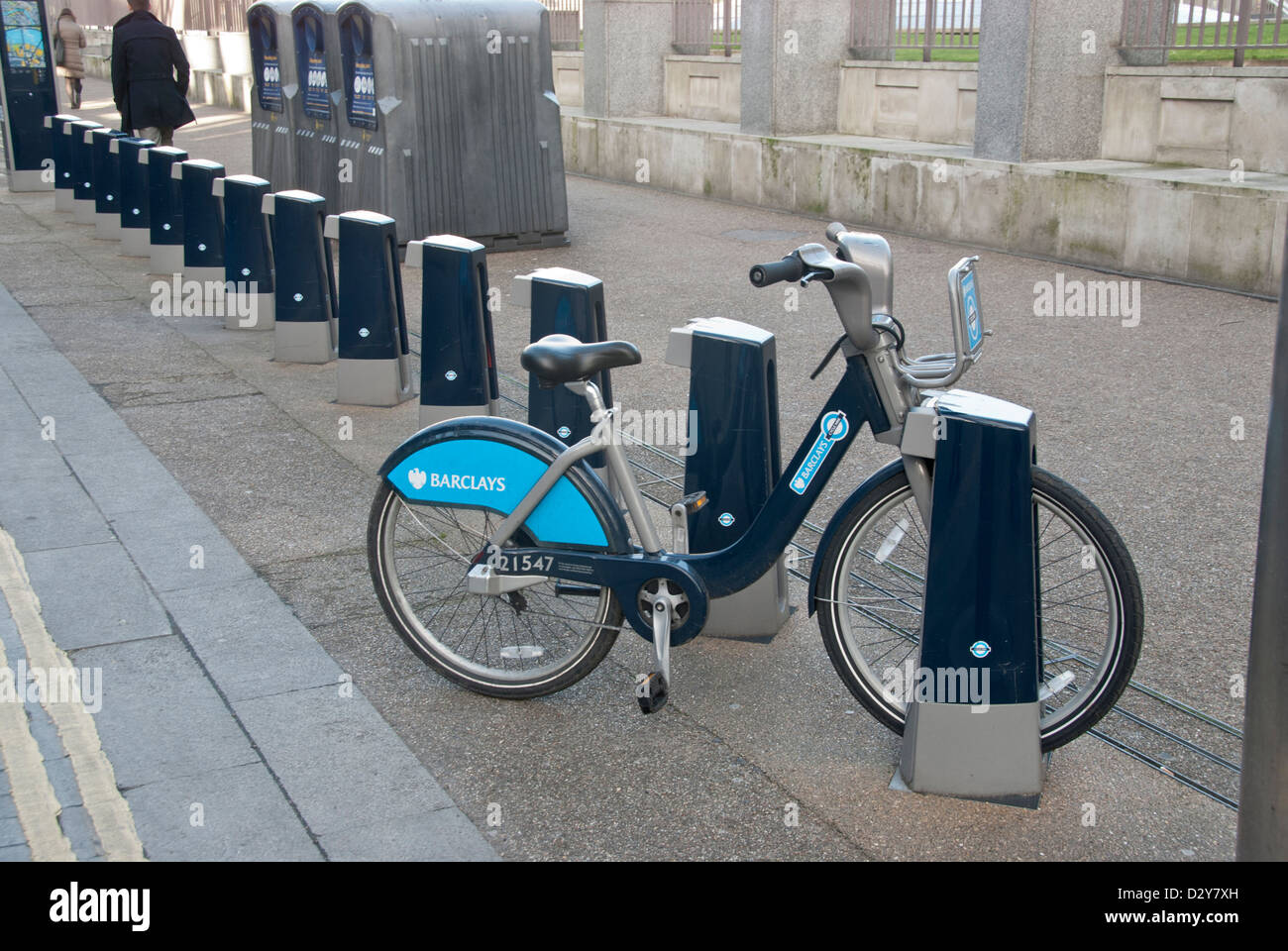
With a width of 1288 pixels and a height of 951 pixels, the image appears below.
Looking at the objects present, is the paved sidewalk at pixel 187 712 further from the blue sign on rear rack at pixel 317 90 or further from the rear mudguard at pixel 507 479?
the blue sign on rear rack at pixel 317 90

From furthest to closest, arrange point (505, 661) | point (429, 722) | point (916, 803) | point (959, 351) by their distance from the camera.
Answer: point (505, 661) → point (429, 722) → point (916, 803) → point (959, 351)

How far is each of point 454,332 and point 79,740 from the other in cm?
287

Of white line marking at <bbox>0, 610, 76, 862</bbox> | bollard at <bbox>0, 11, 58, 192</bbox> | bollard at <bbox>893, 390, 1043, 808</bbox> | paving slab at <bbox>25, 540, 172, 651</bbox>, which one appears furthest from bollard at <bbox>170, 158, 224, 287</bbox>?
bollard at <bbox>893, 390, 1043, 808</bbox>

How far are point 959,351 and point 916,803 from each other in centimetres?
112

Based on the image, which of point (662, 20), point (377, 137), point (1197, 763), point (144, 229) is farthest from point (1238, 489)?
point (662, 20)

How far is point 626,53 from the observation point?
17.7 meters

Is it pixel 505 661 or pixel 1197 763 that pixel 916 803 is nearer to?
pixel 1197 763

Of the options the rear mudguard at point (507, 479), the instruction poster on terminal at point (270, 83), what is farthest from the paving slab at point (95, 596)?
the instruction poster on terminal at point (270, 83)

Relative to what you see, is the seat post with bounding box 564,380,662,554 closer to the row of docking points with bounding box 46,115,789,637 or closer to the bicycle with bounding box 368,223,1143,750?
the bicycle with bounding box 368,223,1143,750

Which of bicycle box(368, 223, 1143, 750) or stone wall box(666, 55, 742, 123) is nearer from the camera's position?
bicycle box(368, 223, 1143, 750)

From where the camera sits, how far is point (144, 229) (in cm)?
1171

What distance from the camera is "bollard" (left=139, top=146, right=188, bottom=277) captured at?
34.9 feet

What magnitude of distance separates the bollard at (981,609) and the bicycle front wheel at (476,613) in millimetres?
926

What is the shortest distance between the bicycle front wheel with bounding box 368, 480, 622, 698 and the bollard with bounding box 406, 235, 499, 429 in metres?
1.64
